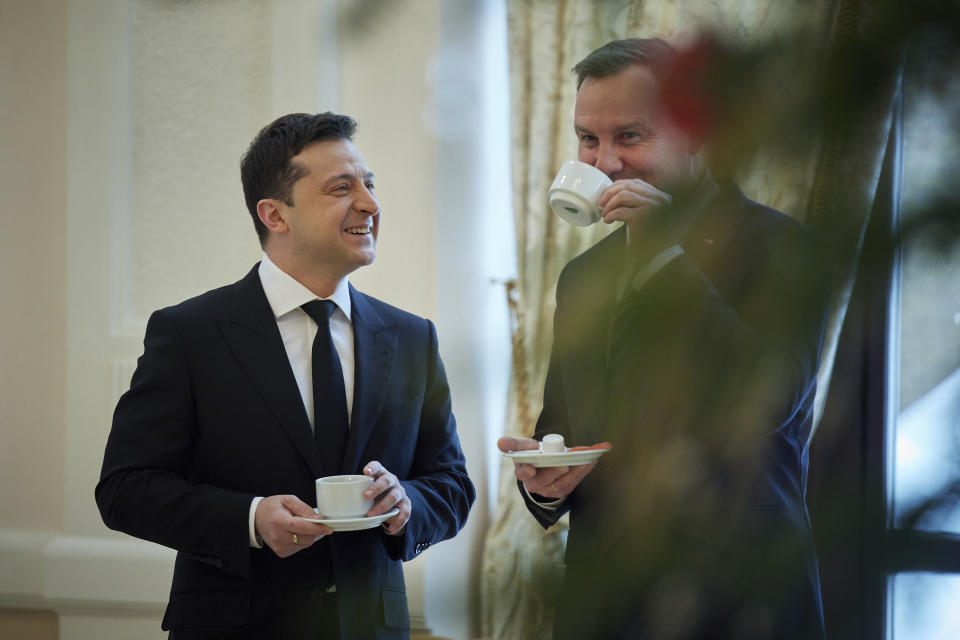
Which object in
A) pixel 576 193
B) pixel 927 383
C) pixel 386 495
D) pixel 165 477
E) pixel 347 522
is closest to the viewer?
pixel 927 383

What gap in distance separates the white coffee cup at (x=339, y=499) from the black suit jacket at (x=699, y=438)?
1.01 meters

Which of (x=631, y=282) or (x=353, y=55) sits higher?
(x=353, y=55)

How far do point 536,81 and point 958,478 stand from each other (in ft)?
0.81

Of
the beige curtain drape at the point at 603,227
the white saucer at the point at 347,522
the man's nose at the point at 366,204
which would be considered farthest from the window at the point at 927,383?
the man's nose at the point at 366,204

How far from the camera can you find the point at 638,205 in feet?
1.04

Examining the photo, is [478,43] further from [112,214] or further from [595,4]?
[112,214]

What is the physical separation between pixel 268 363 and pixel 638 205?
1.35 meters

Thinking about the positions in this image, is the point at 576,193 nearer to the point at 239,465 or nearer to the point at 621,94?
the point at 621,94

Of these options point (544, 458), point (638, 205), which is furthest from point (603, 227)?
point (544, 458)

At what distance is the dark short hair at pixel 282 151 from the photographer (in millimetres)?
1764

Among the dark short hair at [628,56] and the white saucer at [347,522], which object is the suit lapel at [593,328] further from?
the white saucer at [347,522]

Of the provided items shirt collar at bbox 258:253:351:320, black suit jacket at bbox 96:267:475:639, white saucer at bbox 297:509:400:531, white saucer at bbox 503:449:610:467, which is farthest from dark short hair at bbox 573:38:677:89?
shirt collar at bbox 258:253:351:320

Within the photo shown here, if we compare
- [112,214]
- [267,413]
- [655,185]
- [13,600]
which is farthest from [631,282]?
Answer: [13,600]

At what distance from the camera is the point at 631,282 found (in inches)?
12.5
